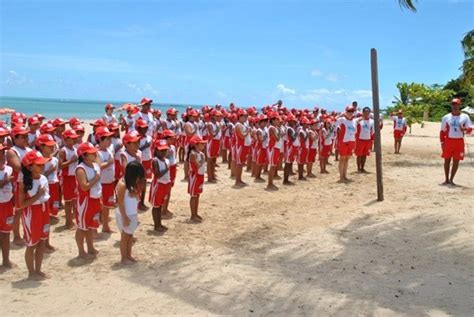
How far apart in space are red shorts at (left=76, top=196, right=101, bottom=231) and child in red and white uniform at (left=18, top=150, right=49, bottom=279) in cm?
73

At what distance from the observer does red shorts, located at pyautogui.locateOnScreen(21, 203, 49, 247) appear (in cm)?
611

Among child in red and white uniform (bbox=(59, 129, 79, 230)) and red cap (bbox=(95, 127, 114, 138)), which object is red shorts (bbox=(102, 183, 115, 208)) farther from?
red cap (bbox=(95, 127, 114, 138))

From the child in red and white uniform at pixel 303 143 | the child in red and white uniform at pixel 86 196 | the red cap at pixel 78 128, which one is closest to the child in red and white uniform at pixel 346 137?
the child in red and white uniform at pixel 303 143

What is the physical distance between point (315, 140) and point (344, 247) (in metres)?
6.89

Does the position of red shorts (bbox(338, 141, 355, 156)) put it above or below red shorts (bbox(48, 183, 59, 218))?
above

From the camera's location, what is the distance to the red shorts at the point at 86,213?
6945 mm

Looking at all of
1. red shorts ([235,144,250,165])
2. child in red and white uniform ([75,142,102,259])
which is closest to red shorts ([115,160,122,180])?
child in red and white uniform ([75,142,102,259])

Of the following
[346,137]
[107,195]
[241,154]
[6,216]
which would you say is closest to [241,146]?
[241,154]

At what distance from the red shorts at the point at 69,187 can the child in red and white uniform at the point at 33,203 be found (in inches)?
89.3

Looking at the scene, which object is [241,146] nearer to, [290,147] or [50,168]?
[290,147]

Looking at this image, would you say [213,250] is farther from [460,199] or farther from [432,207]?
[460,199]

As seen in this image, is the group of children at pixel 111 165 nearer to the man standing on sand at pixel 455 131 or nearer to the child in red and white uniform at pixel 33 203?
the child in red and white uniform at pixel 33 203

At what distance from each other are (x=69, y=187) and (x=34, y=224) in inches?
96.9

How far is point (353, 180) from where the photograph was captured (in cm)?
1359
